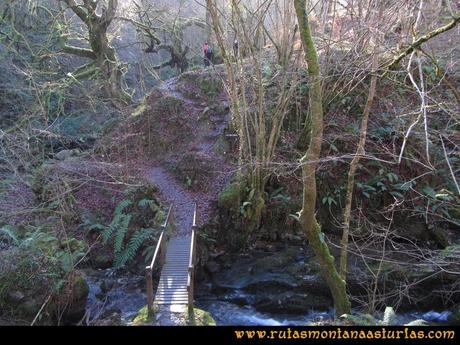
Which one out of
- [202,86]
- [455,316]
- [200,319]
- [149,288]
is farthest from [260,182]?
[202,86]

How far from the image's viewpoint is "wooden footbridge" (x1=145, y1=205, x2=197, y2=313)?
7520 mm

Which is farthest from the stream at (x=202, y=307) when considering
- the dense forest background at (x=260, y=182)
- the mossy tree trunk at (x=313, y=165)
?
the mossy tree trunk at (x=313, y=165)

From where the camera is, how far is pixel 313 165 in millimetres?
6727

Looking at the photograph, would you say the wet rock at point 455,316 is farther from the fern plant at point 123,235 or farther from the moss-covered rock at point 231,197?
the fern plant at point 123,235

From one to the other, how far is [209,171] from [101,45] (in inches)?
312

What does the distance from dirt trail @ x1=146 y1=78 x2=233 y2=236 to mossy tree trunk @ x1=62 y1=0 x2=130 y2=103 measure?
2.27 metres

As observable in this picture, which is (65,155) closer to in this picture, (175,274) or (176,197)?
(176,197)

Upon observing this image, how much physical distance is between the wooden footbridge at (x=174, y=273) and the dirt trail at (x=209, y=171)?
2.67 ft

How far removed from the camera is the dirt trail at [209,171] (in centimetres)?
1227

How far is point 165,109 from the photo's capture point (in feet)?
55.2

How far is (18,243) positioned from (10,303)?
166 cm

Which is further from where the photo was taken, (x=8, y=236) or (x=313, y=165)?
(x=8, y=236)
